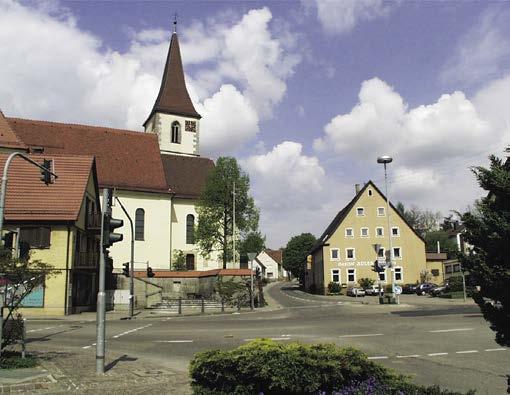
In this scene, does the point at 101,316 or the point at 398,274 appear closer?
the point at 101,316

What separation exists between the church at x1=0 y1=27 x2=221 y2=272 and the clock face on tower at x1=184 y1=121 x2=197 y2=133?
8177 mm

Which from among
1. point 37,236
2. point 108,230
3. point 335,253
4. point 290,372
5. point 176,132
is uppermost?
point 176,132

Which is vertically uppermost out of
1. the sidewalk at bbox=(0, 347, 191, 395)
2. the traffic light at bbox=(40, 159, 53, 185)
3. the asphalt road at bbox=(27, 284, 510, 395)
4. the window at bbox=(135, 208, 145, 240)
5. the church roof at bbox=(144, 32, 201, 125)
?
the church roof at bbox=(144, 32, 201, 125)

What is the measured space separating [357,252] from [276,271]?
79653 millimetres

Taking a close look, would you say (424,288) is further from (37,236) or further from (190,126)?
(37,236)

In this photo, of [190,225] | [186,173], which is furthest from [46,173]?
[186,173]

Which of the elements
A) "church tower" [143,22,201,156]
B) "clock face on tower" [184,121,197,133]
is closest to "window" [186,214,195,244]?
"church tower" [143,22,201,156]

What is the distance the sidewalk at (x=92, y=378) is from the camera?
834 centimetres

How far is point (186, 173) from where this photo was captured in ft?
188

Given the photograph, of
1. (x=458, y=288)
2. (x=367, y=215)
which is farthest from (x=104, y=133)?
(x=458, y=288)

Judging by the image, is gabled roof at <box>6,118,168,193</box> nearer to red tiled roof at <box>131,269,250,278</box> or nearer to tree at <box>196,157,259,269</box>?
tree at <box>196,157,259,269</box>

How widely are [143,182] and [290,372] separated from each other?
46.6m

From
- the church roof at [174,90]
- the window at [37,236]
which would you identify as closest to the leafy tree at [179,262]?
the window at [37,236]

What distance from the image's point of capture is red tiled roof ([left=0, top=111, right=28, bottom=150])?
3937 cm
